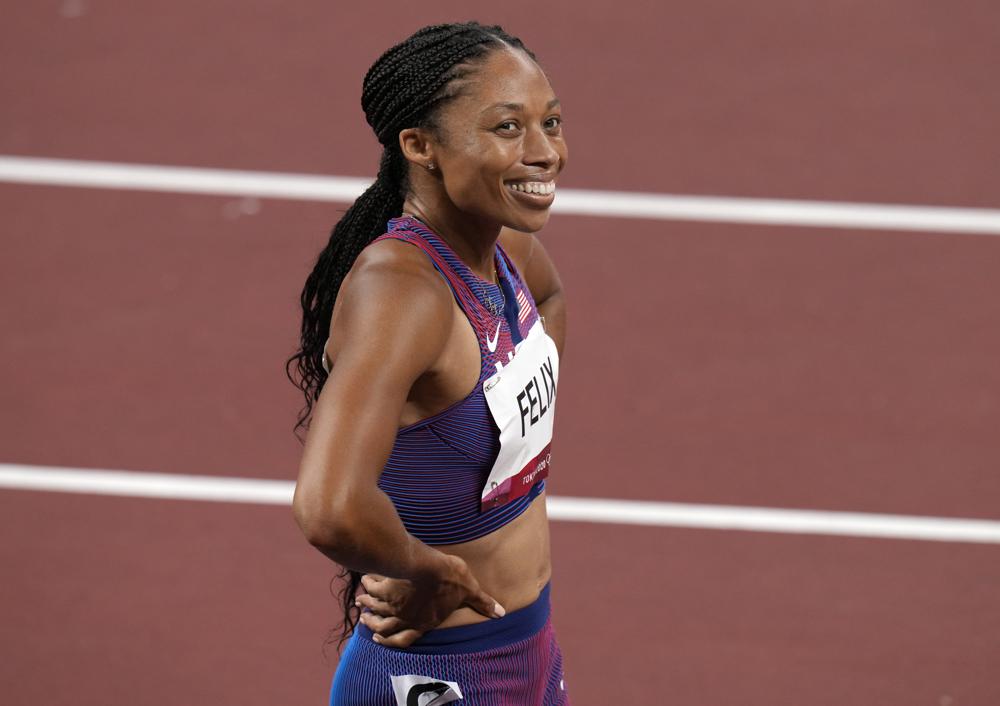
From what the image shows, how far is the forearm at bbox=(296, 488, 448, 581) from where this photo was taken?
199 centimetres

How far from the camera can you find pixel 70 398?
15.8 ft

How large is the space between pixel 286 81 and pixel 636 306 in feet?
6.18

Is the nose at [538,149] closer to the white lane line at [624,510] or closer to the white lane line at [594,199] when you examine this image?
the white lane line at [624,510]

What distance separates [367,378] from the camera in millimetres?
1996

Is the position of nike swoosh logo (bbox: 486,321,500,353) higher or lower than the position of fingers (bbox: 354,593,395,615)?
higher

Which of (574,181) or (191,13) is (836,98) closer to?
(574,181)

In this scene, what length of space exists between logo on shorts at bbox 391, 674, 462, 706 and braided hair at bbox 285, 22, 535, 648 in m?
0.22

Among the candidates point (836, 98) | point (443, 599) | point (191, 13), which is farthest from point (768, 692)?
point (191, 13)

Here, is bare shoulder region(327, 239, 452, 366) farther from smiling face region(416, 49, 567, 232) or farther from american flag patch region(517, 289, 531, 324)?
american flag patch region(517, 289, 531, 324)

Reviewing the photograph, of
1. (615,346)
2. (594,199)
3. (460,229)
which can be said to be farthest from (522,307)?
(594,199)

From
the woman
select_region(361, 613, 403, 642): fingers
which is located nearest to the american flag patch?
the woman

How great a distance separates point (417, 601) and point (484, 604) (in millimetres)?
122

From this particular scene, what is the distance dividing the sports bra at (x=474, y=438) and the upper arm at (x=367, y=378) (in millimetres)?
133

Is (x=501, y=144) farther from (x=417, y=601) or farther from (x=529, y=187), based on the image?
(x=417, y=601)
